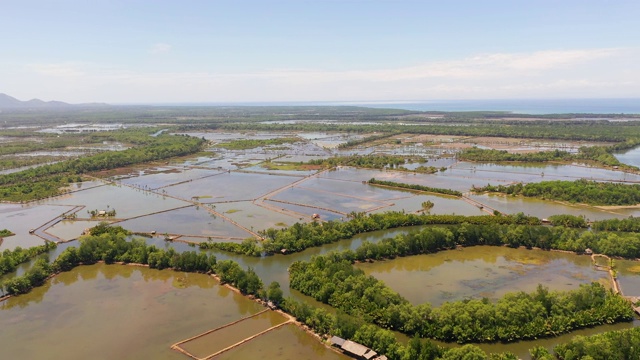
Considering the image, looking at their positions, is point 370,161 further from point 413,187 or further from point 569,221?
point 569,221

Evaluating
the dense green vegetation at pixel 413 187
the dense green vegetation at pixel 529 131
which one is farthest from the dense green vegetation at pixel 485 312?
the dense green vegetation at pixel 529 131

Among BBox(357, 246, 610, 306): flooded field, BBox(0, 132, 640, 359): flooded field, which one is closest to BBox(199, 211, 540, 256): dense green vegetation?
BBox(0, 132, 640, 359): flooded field

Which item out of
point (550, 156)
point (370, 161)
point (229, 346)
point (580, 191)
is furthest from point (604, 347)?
point (550, 156)

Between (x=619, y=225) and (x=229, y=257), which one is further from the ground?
(x=619, y=225)

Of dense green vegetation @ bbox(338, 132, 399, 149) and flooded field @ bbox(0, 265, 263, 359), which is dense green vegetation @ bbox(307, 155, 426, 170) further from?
Answer: flooded field @ bbox(0, 265, 263, 359)

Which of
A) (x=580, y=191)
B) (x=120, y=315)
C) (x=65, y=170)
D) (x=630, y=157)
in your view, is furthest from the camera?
(x=630, y=157)

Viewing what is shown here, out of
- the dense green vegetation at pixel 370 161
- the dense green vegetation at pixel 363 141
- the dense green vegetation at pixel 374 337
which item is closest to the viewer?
the dense green vegetation at pixel 374 337

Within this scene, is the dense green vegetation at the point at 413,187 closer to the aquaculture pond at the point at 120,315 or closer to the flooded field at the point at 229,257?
the flooded field at the point at 229,257
